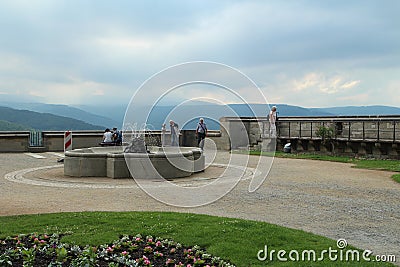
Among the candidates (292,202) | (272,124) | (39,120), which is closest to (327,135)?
(272,124)

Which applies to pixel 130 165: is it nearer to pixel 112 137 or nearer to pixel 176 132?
pixel 112 137

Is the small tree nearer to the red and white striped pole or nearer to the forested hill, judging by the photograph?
the red and white striped pole

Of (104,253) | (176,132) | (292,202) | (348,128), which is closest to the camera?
(104,253)

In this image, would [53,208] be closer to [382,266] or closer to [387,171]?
[382,266]

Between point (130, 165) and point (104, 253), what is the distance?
8933 mm

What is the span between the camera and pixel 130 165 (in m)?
14.7

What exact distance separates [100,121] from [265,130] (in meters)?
153

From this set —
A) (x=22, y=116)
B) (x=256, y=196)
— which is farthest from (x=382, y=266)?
(x=22, y=116)

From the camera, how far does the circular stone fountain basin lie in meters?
14.5

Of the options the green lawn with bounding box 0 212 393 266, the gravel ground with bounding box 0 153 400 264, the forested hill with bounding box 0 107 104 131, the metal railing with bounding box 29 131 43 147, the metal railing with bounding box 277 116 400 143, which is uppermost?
the forested hill with bounding box 0 107 104 131

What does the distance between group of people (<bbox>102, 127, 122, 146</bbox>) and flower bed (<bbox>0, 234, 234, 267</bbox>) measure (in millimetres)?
17294

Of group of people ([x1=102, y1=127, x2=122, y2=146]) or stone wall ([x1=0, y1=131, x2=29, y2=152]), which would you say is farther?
stone wall ([x1=0, y1=131, x2=29, y2=152])

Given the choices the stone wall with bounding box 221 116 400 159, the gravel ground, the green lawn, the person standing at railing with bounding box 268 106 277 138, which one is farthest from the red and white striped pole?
the green lawn

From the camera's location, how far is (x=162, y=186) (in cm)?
1288
